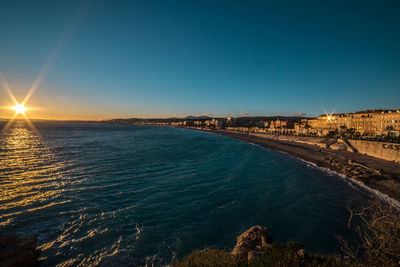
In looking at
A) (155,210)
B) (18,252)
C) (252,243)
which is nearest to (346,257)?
(252,243)

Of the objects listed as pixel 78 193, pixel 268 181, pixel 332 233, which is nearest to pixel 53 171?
pixel 78 193

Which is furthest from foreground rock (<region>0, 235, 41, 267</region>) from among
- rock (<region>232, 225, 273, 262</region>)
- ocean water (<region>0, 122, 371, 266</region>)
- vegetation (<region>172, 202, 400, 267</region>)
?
rock (<region>232, 225, 273, 262</region>)

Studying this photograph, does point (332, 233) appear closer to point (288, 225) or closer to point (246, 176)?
point (288, 225)

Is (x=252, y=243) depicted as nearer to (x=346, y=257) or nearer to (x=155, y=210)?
(x=346, y=257)

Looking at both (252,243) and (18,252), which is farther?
(252,243)

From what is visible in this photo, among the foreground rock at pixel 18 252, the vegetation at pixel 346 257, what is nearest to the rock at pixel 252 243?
the vegetation at pixel 346 257

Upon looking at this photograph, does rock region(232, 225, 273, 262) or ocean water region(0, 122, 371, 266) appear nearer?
rock region(232, 225, 273, 262)

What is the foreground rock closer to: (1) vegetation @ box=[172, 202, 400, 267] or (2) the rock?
(1) vegetation @ box=[172, 202, 400, 267]

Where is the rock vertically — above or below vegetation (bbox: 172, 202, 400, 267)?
below
